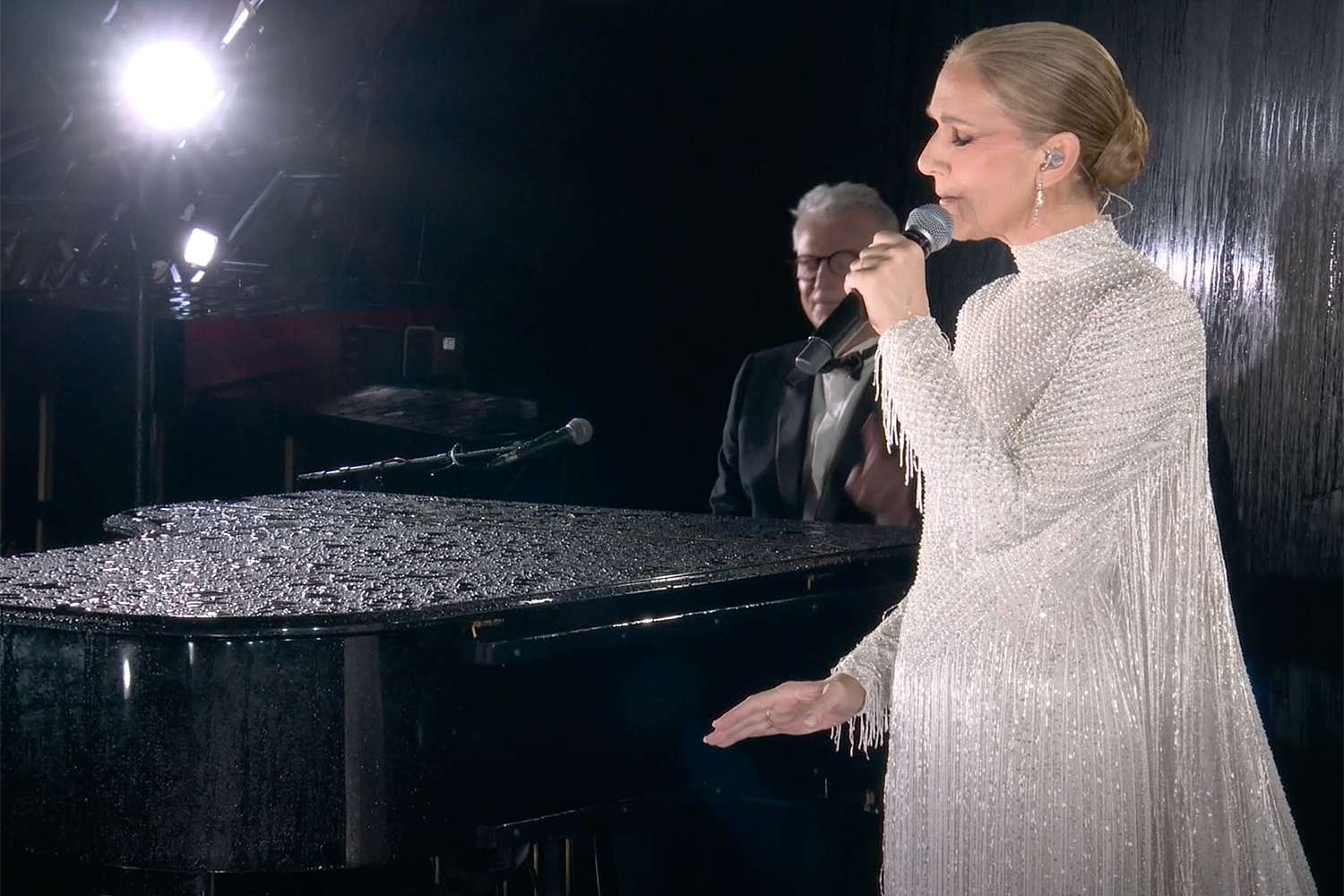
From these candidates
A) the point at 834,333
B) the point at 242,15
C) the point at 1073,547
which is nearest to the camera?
the point at 1073,547

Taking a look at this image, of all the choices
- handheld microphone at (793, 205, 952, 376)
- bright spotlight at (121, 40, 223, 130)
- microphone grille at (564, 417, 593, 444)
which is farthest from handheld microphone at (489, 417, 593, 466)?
bright spotlight at (121, 40, 223, 130)

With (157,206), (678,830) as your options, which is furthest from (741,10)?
(678,830)

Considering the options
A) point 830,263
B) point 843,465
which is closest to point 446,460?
point 843,465

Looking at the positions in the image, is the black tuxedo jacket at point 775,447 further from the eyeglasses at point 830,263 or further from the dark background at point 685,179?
the dark background at point 685,179

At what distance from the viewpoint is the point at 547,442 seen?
279cm

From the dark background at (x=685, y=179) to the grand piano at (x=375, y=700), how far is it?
1.01 meters

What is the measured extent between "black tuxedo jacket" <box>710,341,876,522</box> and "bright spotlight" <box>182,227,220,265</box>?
445cm

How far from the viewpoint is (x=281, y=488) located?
17.8 feet

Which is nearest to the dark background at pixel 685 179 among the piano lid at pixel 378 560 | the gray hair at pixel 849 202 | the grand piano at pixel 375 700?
the gray hair at pixel 849 202

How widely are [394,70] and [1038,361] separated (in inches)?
201

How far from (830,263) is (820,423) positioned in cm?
45

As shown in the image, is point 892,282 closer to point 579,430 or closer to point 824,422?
point 579,430

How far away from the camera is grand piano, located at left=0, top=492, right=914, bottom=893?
197cm

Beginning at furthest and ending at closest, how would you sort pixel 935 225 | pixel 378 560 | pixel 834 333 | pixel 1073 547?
pixel 378 560
pixel 834 333
pixel 935 225
pixel 1073 547
